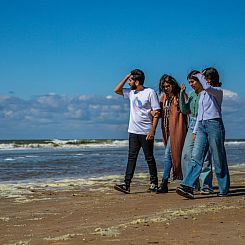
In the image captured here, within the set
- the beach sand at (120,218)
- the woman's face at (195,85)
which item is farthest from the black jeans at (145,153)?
the woman's face at (195,85)

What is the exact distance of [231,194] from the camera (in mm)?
7727

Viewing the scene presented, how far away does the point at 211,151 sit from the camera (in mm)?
7543

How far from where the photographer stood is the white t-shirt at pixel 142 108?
27.6 feet

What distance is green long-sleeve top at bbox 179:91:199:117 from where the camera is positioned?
8.04m

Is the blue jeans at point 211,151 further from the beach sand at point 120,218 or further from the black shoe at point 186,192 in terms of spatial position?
the beach sand at point 120,218

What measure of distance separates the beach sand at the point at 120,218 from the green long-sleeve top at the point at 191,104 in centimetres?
130

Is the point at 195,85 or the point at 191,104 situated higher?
the point at 195,85

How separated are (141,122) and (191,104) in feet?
2.87

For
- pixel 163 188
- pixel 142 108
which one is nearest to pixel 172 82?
pixel 142 108

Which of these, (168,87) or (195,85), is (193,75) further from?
(168,87)

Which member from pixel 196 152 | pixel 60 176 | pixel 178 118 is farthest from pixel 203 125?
pixel 60 176

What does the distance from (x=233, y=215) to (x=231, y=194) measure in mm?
2187

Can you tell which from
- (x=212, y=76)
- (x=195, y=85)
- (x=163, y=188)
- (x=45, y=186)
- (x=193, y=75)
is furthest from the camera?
(x=45, y=186)

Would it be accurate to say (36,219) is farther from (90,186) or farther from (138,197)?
(90,186)
